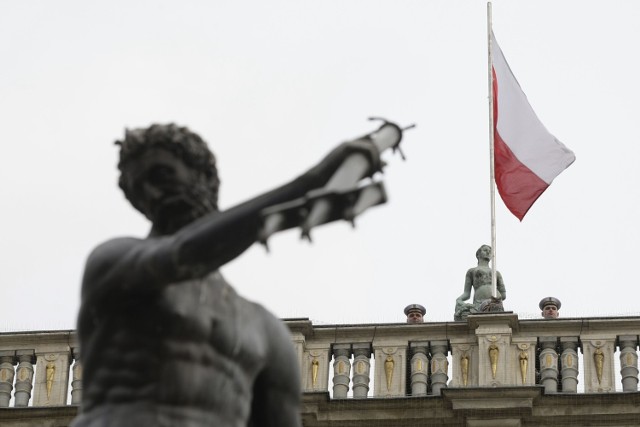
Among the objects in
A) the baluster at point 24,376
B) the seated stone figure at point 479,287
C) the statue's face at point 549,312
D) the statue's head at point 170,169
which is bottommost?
the statue's head at point 170,169

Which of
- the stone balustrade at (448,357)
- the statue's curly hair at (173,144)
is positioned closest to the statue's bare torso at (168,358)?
the statue's curly hair at (173,144)

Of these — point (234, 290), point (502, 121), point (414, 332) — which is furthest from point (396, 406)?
point (234, 290)

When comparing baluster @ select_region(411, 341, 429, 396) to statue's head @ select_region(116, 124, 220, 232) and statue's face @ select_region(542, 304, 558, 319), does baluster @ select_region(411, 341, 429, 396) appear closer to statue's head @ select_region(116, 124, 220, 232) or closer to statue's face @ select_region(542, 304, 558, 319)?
statue's face @ select_region(542, 304, 558, 319)

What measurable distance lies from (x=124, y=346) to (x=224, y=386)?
352mm

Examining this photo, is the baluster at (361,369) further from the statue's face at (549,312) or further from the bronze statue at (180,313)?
the bronze statue at (180,313)

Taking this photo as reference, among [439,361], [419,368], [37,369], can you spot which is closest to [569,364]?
[439,361]

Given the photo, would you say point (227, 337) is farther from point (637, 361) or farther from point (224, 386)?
point (637, 361)

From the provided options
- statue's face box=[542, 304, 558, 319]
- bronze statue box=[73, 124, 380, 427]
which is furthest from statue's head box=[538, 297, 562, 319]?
Answer: bronze statue box=[73, 124, 380, 427]

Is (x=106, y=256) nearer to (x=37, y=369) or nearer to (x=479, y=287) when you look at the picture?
(x=37, y=369)

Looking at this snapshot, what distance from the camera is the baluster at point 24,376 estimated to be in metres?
29.9

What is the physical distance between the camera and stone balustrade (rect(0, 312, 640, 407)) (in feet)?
96.9

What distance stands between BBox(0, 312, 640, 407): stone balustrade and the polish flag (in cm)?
366

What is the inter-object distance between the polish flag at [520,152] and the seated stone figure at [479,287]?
1.42 metres

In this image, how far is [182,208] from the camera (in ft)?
26.0
